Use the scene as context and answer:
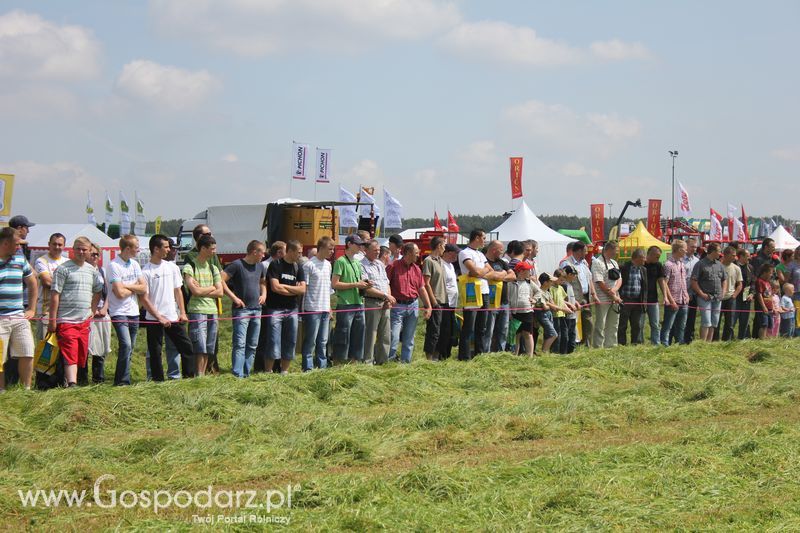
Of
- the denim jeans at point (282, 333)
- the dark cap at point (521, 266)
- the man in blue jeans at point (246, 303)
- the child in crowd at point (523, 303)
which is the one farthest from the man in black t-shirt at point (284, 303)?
the dark cap at point (521, 266)

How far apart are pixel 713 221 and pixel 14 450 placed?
1949 inches

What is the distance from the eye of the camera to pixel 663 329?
1455 cm

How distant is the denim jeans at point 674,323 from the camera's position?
1450cm

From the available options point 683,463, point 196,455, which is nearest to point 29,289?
point 196,455

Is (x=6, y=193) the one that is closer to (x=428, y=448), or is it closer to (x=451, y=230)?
(x=428, y=448)

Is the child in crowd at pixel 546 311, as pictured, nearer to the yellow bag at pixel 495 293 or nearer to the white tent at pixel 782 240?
the yellow bag at pixel 495 293

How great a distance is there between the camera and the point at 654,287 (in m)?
14.3

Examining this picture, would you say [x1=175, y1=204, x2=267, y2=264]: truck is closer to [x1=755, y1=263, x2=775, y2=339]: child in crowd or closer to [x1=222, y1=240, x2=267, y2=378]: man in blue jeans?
[x1=755, y1=263, x2=775, y2=339]: child in crowd

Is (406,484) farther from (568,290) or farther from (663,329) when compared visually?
(663,329)

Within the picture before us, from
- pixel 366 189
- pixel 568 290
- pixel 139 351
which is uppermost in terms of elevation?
pixel 366 189

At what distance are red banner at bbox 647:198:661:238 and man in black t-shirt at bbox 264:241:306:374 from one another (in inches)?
1519

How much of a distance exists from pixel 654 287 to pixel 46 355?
9342mm

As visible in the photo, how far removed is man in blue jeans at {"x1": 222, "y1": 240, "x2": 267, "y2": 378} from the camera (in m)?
10.3

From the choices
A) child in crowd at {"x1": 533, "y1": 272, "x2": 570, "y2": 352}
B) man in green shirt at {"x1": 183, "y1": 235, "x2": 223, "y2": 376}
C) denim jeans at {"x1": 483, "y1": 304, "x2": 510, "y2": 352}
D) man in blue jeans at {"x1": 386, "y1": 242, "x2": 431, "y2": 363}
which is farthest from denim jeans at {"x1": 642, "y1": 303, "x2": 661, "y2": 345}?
man in green shirt at {"x1": 183, "y1": 235, "x2": 223, "y2": 376}
